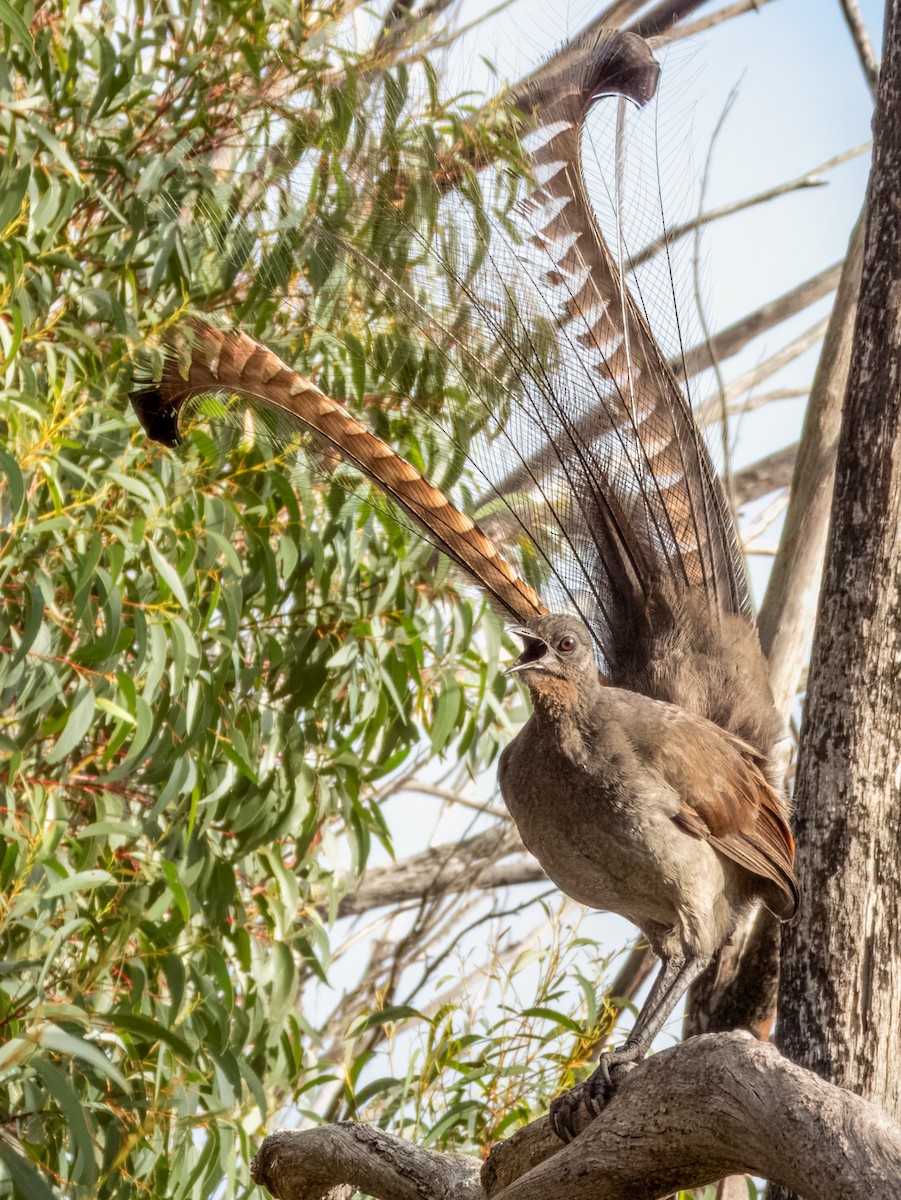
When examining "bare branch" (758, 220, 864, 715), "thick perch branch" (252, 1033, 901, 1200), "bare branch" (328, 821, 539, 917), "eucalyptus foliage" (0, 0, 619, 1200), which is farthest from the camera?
"bare branch" (328, 821, 539, 917)

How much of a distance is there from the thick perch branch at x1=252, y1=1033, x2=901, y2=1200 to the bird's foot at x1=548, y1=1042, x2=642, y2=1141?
0.23 feet

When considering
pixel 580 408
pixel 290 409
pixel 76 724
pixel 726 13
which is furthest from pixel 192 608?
pixel 726 13

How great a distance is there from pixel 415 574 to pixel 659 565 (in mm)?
992

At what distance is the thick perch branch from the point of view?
4.41ft

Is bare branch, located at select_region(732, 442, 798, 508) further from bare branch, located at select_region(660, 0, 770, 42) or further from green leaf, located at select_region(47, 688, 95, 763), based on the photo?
green leaf, located at select_region(47, 688, 95, 763)

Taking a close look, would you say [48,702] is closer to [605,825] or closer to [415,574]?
[415,574]

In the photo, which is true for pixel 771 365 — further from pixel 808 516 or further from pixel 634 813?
pixel 634 813

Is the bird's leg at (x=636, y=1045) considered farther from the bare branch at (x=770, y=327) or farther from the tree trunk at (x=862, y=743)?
the bare branch at (x=770, y=327)

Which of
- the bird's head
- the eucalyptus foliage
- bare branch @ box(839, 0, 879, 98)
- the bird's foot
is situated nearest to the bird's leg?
the bird's foot

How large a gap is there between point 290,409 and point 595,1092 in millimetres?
1096

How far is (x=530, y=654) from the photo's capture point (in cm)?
203

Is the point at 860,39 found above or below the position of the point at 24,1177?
above

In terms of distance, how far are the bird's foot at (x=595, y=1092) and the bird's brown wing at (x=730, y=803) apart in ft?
1.10

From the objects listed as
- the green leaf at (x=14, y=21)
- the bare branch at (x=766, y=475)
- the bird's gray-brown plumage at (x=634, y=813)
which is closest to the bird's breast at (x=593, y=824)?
the bird's gray-brown plumage at (x=634, y=813)
